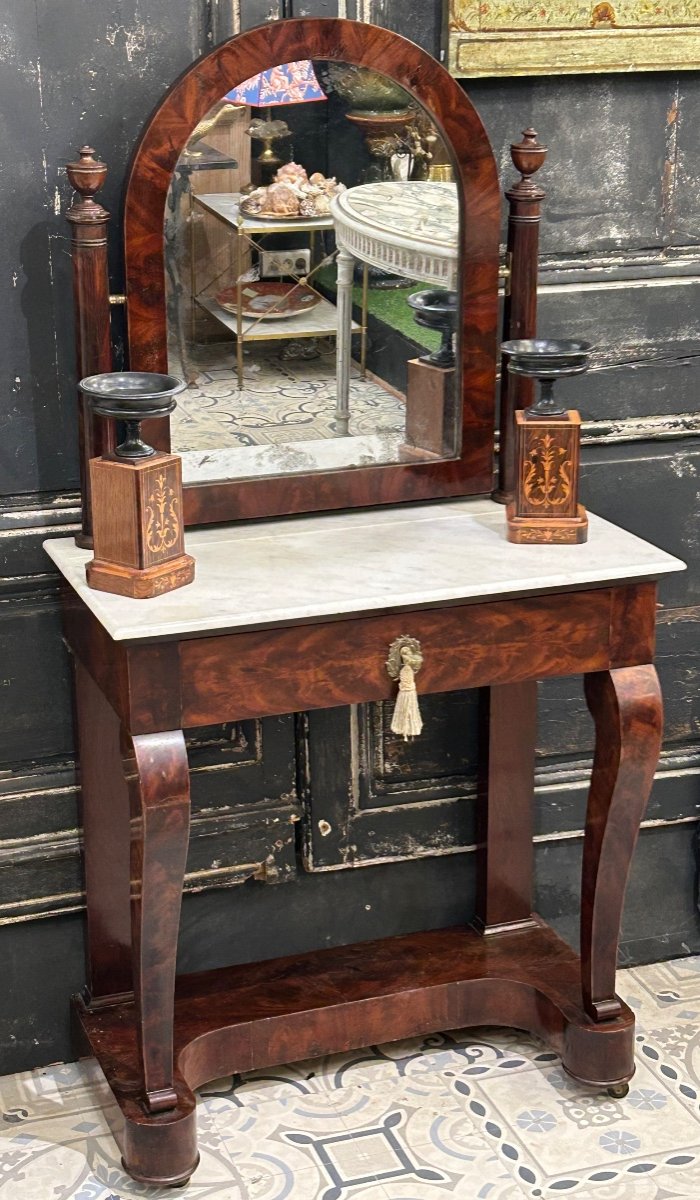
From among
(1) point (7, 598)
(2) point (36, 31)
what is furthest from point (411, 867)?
(2) point (36, 31)

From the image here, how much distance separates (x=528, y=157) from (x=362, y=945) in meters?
1.57

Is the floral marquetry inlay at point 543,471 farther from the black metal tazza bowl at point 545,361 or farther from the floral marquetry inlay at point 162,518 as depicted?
the floral marquetry inlay at point 162,518

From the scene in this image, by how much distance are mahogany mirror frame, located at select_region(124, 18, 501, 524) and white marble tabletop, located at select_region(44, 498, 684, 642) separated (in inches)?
1.9

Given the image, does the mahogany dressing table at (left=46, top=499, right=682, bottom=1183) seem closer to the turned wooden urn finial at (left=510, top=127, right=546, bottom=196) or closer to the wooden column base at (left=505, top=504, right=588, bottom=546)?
the wooden column base at (left=505, top=504, right=588, bottom=546)

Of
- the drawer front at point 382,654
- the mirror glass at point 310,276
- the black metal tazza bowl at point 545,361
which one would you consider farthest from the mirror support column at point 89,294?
the black metal tazza bowl at point 545,361

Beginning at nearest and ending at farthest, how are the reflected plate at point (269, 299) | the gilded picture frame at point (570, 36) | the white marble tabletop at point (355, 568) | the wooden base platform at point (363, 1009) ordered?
1. the white marble tabletop at point (355, 568)
2. the reflected plate at point (269, 299)
3. the gilded picture frame at point (570, 36)
4. the wooden base platform at point (363, 1009)

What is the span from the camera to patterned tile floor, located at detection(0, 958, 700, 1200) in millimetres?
2814

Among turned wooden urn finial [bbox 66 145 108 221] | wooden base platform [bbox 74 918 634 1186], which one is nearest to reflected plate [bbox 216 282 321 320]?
turned wooden urn finial [bbox 66 145 108 221]

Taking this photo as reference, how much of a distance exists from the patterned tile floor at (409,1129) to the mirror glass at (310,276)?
1192 millimetres

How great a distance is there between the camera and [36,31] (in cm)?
265

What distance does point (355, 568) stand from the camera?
8.72 ft

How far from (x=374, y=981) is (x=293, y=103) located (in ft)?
5.34

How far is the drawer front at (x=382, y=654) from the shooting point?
2545 millimetres

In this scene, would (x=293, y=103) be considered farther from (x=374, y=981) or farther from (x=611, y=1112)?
(x=611, y=1112)
